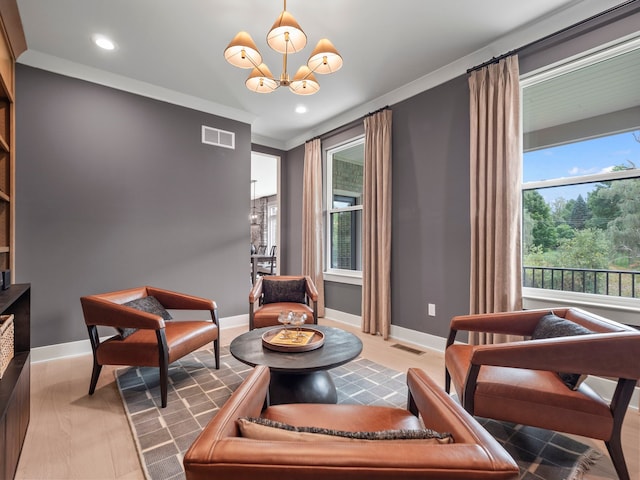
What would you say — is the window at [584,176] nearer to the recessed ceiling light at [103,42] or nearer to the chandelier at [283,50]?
the chandelier at [283,50]

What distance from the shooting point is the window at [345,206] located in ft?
14.6

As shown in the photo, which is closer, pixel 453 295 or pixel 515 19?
pixel 515 19

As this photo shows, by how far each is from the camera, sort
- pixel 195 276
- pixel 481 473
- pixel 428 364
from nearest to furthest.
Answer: pixel 481 473, pixel 428 364, pixel 195 276

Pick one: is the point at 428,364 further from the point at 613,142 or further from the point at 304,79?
the point at 304,79

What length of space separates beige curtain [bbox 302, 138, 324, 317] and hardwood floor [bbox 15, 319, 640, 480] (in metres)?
2.16

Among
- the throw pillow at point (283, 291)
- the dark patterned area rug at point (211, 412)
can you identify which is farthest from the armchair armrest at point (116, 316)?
the throw pillow at point (283, 291)

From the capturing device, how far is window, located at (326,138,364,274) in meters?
4.45

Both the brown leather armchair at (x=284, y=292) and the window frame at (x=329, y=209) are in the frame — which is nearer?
the brown leather armchair at (x=284, y=292)

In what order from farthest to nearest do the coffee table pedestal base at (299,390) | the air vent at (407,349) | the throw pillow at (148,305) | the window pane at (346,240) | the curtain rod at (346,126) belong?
the window pane at (346,240) < the curtain rod at (346,126) < the air vent at (407,349) < the throw pillow at (148,305) < the coffee table pedestal base at (299,390)

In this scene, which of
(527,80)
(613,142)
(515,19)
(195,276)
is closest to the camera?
(613,142)

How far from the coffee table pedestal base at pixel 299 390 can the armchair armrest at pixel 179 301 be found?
3.50 ft

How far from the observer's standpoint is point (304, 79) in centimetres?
241

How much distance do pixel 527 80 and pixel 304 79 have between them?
1940 mm

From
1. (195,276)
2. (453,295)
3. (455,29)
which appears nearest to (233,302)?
(195,276)
